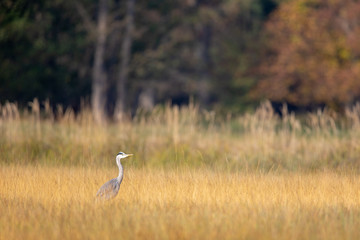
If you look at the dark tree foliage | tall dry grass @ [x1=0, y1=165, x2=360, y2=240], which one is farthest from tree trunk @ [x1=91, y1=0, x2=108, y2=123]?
tall dry grass @ [x1=0, y1=165, x2=360, y2=240]

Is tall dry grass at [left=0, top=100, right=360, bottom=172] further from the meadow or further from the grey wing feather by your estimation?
the grey wing feather

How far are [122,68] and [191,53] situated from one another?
649 cm

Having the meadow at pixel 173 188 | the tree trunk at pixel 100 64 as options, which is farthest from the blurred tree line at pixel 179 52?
the meadow at pixel 173 188

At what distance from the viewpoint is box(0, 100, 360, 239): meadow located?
6777mm

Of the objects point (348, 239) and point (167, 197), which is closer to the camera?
point (348, 239)

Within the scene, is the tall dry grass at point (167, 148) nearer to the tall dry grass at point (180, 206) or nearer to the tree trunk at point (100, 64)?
the tall dry grass at point (180, 206)

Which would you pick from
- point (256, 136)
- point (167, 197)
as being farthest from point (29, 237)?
point (256, 136)

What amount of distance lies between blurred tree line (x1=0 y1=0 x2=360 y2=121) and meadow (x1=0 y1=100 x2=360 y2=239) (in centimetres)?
1086

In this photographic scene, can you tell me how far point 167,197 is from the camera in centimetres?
884

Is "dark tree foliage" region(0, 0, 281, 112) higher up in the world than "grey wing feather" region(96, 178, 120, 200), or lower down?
higher up

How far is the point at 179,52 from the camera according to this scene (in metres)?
33.7

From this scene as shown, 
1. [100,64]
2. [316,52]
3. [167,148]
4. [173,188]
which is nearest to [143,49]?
[100,64]

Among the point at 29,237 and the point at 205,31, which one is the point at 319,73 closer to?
the point at 205,31

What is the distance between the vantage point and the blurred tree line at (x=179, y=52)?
2666cm
